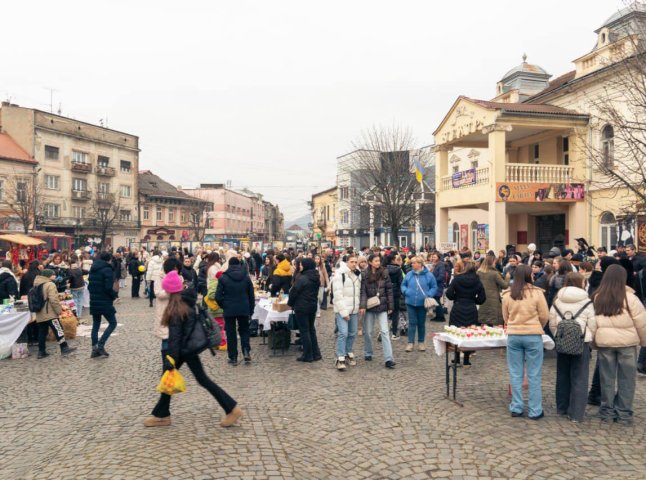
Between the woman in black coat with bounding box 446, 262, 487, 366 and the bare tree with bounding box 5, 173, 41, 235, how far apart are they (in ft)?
115

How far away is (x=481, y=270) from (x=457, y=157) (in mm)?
27064

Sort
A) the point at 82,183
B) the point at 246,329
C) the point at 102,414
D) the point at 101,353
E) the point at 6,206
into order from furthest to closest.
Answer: the point at 82,183, the point at 6,206, the point at 101,353, the point at 246,329, the point at 102,414

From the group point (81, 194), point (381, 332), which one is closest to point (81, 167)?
point (81, 194)

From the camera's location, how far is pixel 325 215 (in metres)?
78.1

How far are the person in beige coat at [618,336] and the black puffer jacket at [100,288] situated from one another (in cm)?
788

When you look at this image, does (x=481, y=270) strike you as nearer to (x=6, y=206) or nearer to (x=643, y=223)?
(x=643, y=223)

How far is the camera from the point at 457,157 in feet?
115

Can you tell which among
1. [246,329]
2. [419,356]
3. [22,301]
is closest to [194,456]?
[246,329]

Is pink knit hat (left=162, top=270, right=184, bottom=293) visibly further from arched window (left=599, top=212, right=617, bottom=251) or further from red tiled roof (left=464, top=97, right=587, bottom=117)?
arched window (left=599, top=212, right=617, bottom=251)

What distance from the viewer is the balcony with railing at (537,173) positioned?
2148cm

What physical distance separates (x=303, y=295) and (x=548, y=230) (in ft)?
68.6

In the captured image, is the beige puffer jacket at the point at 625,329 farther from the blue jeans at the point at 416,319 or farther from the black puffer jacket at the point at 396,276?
the black puffer jacket at the point at 396,276

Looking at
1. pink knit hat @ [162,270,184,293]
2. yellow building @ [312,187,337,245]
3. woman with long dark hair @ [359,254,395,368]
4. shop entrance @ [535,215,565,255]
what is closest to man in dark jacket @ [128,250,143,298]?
woman with long dark hair @ [359,254,395,368]

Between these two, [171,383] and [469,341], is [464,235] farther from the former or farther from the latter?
[171,383]
